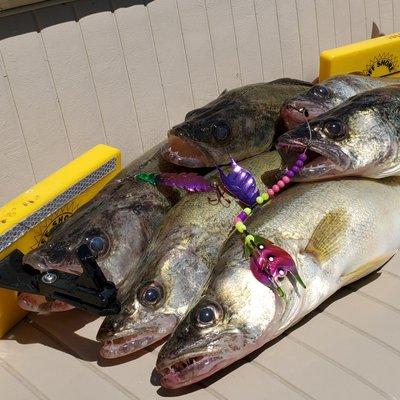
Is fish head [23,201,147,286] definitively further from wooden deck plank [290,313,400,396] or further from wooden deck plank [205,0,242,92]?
wooden deck plank [205,0,242,92]

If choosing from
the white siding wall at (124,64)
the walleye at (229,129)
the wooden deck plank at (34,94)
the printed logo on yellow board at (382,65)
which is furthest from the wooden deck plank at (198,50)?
the printed logo on yellow board at (382,65)

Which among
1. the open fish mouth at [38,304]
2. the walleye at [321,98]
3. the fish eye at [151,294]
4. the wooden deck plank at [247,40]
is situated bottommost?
the open fish mouth at [38,304]

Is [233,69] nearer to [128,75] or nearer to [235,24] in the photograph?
[235,24]

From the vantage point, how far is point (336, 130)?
2939 mm

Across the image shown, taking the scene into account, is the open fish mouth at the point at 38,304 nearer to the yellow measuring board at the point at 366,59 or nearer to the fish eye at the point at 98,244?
the fish eye at the point at 98,244

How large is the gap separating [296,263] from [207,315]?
1.38 ft

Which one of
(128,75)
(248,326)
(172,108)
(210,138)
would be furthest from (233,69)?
(248,326)

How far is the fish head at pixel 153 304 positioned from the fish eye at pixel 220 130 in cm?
69

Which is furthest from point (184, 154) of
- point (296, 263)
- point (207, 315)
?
point (207, 315)

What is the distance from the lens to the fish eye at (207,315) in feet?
8.07

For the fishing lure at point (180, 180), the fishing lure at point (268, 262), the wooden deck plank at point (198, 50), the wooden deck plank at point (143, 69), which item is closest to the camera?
the fishing lure at point (268, 262)

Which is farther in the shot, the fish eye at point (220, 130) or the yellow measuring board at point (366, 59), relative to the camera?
the yellow measuring board at point (366, 59)

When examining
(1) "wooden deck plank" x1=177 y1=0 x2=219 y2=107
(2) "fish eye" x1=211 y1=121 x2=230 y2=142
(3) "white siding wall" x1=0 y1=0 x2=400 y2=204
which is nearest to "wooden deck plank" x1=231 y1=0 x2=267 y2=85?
(3) "white siding wall" x1=0 y1=0 x2=400 y2=204

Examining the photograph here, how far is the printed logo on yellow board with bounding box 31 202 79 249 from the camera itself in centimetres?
311
